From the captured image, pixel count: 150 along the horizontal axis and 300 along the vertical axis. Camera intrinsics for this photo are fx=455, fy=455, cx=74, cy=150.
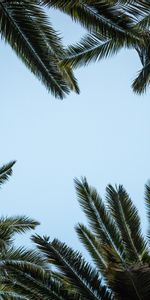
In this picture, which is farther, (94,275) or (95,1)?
(94,275)

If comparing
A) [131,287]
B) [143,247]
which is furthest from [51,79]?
[143,247]

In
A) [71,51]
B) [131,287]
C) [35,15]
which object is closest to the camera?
[35,15]

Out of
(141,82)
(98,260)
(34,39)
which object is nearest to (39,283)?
(98,260)

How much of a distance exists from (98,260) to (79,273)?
2590mm

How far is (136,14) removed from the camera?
6152mm

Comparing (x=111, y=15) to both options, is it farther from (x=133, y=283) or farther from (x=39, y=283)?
(x=39, y=283)

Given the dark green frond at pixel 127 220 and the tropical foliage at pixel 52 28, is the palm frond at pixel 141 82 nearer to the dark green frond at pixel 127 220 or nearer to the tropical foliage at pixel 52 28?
the dark green frond at pixel 127 220

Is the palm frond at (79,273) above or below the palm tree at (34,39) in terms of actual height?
below

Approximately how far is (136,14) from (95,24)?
1.86 ft

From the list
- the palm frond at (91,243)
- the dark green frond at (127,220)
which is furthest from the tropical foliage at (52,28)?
the palm frond at (91,243)

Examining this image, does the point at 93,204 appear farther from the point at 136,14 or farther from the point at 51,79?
the point at 136,14

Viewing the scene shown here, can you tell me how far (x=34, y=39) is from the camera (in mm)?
6254

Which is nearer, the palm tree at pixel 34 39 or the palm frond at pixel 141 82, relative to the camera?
the palm tree at pixel 34 39

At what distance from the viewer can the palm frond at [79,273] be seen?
767cm
